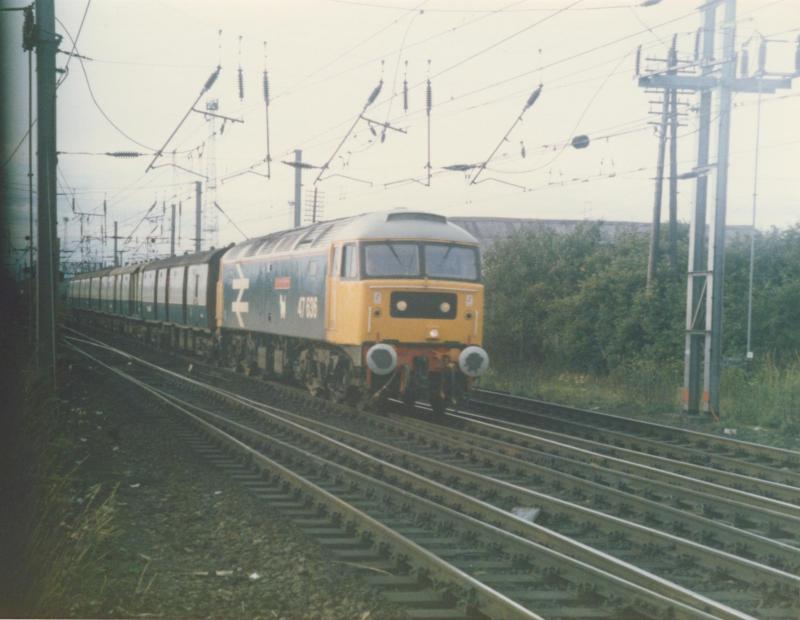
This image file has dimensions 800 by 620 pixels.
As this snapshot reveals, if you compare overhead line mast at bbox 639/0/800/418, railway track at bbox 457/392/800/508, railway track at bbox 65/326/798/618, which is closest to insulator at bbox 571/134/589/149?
overhead line mast at bbox 639/0/800/418

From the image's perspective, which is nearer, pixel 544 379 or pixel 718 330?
pixel 718 330

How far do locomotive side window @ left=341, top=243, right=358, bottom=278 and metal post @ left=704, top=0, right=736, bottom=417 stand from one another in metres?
6.35

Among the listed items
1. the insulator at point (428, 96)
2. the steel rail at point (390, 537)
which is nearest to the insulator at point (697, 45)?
the insulator at point (428, 96)

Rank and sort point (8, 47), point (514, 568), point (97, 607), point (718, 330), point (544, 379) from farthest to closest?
point (544, 379), point (718, 330), point (514, 568), point (8, 47), point (97, 607)

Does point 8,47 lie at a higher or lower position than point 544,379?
higher

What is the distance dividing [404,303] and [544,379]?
418 inches

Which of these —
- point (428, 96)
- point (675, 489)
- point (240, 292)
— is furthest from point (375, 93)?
point (675, 489)

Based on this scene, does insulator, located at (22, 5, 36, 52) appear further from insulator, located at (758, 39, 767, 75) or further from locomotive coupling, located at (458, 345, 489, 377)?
insulator, located at (758, 39, 767, 75)

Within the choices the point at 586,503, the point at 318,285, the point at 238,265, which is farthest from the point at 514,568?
the point at 238,265

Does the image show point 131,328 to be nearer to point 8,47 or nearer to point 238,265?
point 238,265

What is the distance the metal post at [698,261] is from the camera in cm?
1712

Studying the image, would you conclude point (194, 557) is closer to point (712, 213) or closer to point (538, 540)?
point (538, 540)

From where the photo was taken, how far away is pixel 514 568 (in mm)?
6977

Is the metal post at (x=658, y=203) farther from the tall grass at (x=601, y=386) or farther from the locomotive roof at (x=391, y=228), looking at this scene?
the locomotive roof at (x=391, y=228)
